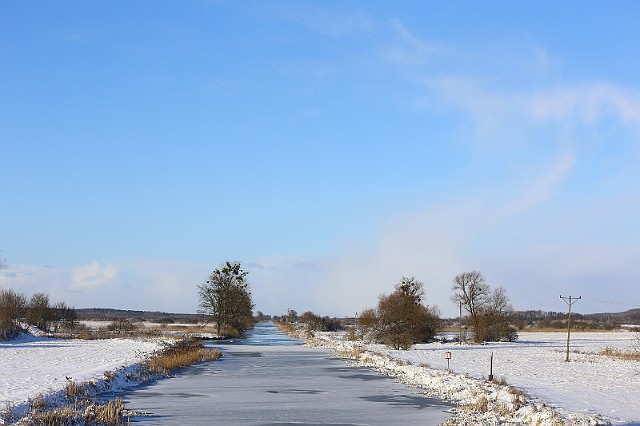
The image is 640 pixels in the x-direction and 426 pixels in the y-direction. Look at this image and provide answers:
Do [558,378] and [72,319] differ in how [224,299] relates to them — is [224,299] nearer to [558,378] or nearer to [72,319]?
[72,319]

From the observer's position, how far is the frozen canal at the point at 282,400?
17672 mm

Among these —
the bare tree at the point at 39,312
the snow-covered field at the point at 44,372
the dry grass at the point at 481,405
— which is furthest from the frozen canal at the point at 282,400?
the bare tree at the point at 39,312

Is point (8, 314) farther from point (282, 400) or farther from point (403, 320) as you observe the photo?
point (282, 400)

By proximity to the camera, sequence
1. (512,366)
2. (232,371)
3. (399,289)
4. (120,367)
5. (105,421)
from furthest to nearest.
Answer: (399,289)
(512,366)
(232,371)
(120,367)
(105,421)

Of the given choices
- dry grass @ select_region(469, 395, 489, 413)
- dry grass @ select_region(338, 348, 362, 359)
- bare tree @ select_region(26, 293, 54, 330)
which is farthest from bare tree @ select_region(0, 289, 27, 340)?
dry grass @ select_region(469, 395, 489, 413)

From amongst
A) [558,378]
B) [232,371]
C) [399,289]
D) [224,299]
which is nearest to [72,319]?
[224,299]

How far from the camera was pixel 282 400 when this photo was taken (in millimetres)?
21672

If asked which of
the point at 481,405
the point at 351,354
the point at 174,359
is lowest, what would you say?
the point at 351,354

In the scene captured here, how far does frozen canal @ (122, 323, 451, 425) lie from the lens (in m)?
17.7

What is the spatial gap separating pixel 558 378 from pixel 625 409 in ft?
32.8

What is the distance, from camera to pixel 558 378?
29156mm

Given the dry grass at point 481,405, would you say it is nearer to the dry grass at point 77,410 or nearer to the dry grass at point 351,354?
the dry grass at point 77,410

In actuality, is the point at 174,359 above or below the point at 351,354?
above

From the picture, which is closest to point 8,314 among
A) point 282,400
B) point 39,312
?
point 39,312
